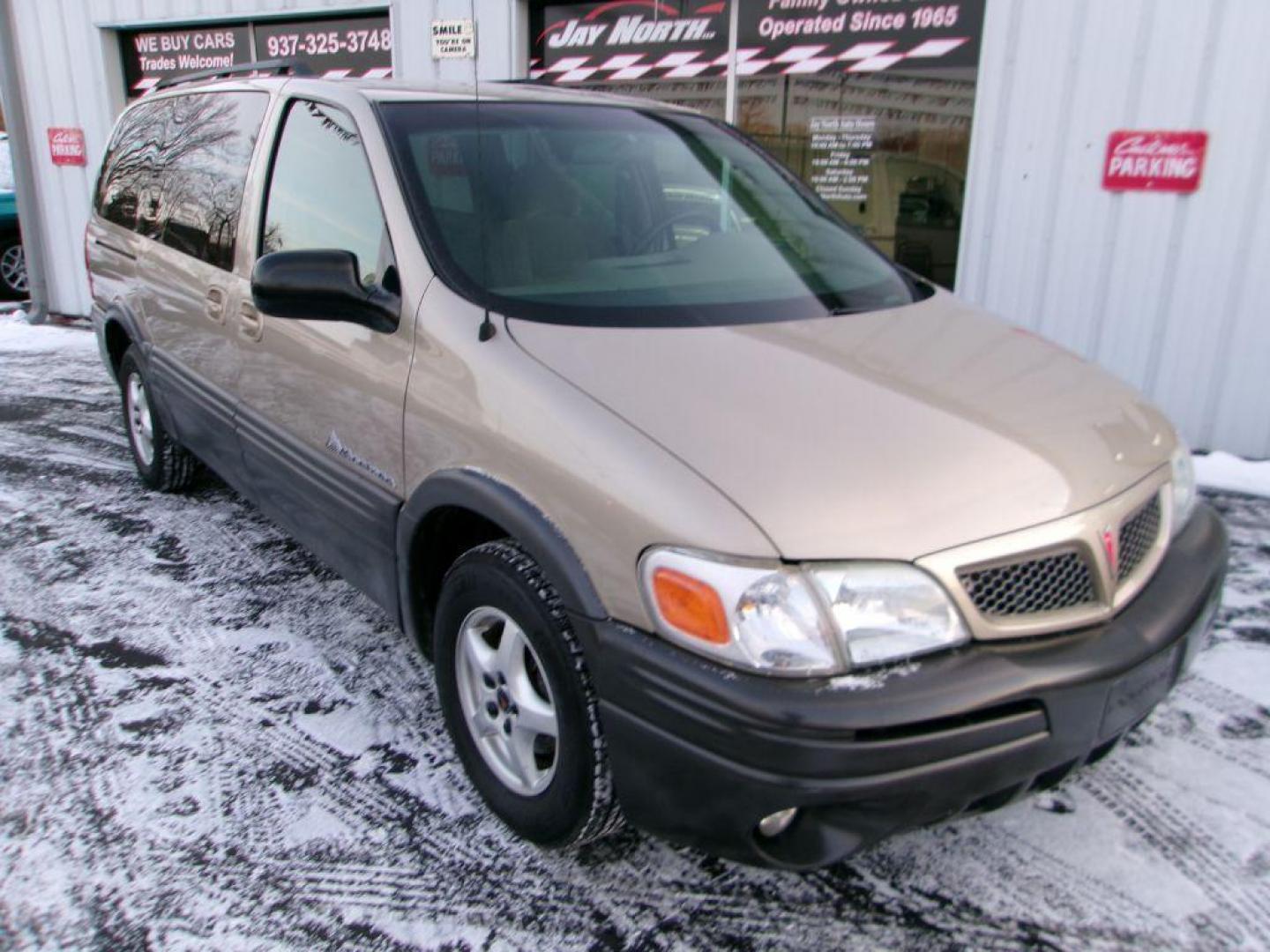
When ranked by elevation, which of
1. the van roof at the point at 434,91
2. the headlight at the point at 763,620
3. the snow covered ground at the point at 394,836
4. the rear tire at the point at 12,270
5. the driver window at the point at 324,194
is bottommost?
the snow covered ground at the point at 394,836

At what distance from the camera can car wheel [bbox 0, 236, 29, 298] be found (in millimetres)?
10641

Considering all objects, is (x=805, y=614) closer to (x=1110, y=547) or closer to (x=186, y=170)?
(x=1110, y=547)

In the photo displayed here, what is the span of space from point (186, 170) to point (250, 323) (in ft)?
3.78

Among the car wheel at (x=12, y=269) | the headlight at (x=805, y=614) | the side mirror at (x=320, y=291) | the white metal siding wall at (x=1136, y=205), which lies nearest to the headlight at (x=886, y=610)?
the headlight at (x=805, y=614)

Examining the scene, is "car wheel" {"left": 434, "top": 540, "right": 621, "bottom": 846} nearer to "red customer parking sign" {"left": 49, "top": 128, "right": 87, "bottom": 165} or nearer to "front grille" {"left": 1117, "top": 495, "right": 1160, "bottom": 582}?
"front grille" {"left": 1117, "top": 495, "right": 1160, "bottom": 582}

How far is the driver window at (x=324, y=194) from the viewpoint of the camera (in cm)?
274

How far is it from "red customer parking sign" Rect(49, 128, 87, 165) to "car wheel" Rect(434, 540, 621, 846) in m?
8.93

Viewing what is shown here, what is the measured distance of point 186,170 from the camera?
396 cm

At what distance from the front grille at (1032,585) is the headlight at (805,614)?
8 centimetres

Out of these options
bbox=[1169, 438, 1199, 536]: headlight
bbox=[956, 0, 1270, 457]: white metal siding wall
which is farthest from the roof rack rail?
bbox=[956, 0, 1270, 457]: white metal siding wall

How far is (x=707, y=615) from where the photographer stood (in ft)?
5.95

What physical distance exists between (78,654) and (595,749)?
2.16 m

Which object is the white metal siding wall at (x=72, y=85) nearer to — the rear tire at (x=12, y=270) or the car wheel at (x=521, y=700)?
the rear tire at (x=12, y=270)

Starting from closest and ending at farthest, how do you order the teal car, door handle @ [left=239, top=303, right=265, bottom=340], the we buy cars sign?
door handle @ [left=239, top=303, right=265, bottom=340]
the we buy cars sign
the teal car
